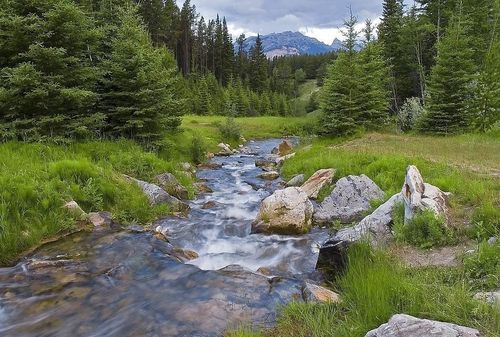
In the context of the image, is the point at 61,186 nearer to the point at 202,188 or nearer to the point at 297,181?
the point at 202,188

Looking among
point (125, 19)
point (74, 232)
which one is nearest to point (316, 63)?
point (125, 19)

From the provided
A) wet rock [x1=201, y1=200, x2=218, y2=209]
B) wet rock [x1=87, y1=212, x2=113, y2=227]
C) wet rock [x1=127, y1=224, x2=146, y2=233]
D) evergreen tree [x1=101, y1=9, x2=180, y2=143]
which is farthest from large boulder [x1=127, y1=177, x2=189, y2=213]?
evergreen tree [x1=101, y1=9, x2=180, y2=143]

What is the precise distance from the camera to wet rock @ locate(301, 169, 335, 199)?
13.5 metres

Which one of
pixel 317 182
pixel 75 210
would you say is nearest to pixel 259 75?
pixel 317 182

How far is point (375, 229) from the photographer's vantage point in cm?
804

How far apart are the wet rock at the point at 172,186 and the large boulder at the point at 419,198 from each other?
24.7 feet

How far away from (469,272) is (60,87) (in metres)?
12.9

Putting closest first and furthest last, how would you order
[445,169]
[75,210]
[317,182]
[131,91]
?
[75,210], [445,169], [317,182], [131,91]

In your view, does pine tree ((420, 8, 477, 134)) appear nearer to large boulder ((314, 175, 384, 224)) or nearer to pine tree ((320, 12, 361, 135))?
pine tree ((320, 12, 361, 135))

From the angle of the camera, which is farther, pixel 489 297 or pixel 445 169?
pixel 445 169

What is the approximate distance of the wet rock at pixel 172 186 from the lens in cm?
1327

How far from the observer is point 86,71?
14.2 m

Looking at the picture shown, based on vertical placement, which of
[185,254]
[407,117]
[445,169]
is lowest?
[185,254]

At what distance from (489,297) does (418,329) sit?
1256 mm
